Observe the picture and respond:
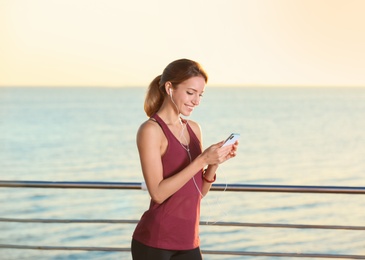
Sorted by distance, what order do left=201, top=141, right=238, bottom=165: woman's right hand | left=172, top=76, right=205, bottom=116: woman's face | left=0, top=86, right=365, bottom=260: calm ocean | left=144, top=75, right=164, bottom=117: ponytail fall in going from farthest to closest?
left=0, top=86, right=365, bottom=260: calm ocean → left=144, top=75, right=164, bottom=117: ponytail → left=172, top=76, right=205, bottom=116: woman's face → left=201, top=141, right=238, bottom=165: woman's right hand

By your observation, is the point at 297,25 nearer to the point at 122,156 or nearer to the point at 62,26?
the point at 62,26

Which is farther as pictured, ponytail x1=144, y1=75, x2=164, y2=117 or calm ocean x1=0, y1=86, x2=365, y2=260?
calm ocean x1=0, y1=86, x2=365, y2=260

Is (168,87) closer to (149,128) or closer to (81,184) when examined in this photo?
(149,128)

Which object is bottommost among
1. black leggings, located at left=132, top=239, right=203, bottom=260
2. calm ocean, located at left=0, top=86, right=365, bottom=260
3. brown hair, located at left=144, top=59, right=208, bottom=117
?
black leggings, located at left=132, top=239, right=203, bottom=260

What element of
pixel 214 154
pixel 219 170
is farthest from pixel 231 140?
pixel 219 170

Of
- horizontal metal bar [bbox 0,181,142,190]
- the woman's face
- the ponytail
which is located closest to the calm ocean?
horizontal metal bar [bbox 0,181,142,190]

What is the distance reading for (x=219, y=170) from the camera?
993 inches

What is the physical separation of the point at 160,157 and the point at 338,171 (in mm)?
25358

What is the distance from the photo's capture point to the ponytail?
8.41 feet

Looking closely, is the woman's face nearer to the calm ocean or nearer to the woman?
the woman

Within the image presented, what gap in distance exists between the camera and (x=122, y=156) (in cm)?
2964

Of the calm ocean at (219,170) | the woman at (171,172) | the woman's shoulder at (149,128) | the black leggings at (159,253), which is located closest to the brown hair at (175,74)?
the woman at (171,172)

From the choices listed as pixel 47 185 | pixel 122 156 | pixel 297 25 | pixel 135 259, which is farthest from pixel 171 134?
pixel 297 25

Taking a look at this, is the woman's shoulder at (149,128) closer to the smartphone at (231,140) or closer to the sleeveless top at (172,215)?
the sleeveless top at (172,215)
